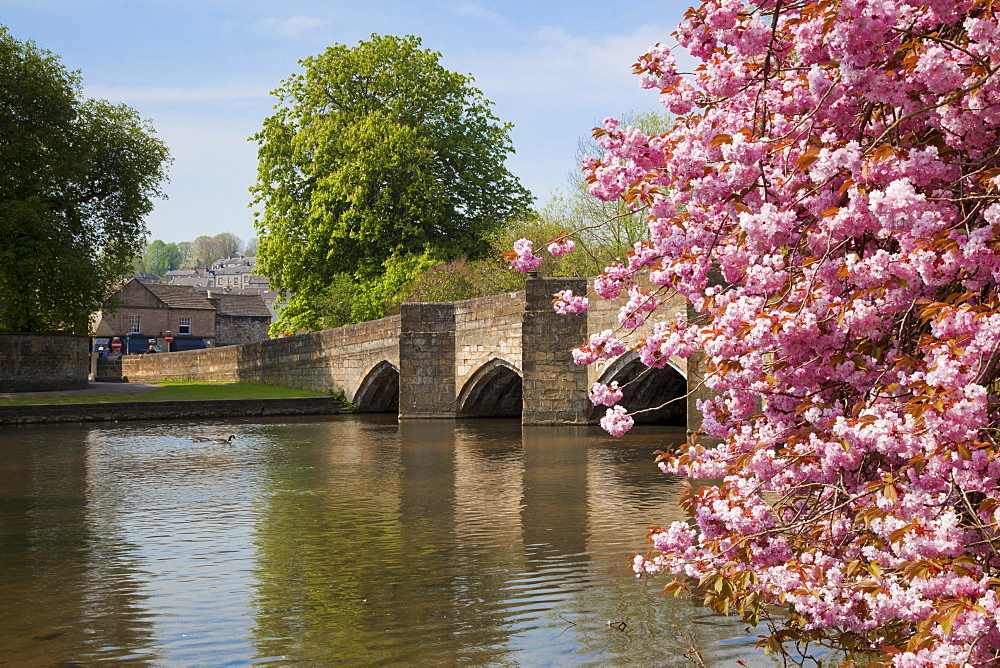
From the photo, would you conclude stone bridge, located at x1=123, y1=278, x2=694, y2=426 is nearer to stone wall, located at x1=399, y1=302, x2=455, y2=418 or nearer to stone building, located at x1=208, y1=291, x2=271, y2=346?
stone wall, located at x1=399, y1=302, x2=455, y2=418

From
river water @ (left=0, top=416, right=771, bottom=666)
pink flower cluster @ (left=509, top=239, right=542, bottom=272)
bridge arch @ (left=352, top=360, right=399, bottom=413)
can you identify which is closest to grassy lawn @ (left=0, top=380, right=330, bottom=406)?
bridge arch @ (left=352, top=360, right=399, bottom=413)

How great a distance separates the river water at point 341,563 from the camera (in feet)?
20.6

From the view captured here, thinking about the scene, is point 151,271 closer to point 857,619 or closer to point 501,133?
point 501,133

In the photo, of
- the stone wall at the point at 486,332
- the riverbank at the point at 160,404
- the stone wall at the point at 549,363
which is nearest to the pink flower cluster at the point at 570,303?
the stone wall at the point at 549,363

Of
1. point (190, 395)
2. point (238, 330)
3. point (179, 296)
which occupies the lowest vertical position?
point (190, 395)

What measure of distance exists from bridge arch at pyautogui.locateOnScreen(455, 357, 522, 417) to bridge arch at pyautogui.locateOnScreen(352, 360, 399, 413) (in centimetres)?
320

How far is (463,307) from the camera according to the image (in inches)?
984

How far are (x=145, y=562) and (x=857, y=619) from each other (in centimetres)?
640

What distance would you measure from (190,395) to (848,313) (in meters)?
28.1

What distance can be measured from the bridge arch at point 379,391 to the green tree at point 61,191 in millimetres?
8700

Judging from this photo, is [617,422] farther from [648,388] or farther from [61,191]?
[61,191]

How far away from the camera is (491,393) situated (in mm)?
25953

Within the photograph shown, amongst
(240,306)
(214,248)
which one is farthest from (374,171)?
(214,248)

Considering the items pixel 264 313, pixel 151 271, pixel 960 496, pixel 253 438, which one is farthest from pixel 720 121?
pixel 151 271
